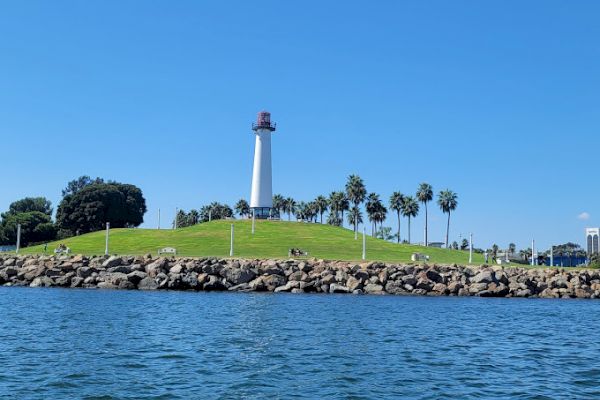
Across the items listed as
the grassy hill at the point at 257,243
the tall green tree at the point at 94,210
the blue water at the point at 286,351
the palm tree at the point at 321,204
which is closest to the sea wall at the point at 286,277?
the grassy hill at the point at 257,243

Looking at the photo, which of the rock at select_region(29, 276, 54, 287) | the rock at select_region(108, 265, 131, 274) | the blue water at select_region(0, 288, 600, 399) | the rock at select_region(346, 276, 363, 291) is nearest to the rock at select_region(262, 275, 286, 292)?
the rock at select_region(346, 276, 363, 291)

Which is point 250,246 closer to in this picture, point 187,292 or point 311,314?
point 187,292

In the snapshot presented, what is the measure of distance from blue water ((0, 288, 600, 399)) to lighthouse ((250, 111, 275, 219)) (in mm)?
76644

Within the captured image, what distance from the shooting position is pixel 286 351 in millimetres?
25266

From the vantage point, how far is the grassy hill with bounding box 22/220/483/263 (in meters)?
83.2

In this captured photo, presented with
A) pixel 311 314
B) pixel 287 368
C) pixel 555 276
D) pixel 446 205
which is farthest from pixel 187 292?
pixel 446 205

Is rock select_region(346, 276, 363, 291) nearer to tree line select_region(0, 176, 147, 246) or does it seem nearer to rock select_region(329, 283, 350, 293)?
rock select_region(329, 283, 350, 293)

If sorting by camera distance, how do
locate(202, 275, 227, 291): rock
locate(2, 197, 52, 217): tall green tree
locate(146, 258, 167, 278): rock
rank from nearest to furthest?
locate(202, 275, 227, 291): rock, locate(146, 258, 167, 278): rock, locate(2, 197, 52, 217): tall green tree

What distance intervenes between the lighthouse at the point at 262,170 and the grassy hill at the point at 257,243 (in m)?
6.11

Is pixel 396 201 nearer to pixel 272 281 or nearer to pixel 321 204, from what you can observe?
pixel 321 204

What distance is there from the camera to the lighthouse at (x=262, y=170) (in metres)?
121

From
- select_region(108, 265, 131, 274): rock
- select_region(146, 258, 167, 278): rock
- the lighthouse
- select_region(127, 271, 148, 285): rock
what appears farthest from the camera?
the lighthouse

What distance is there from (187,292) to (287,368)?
35.5 meters

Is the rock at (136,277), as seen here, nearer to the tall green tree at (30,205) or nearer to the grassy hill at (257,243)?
the grassy hill at (257,243)
